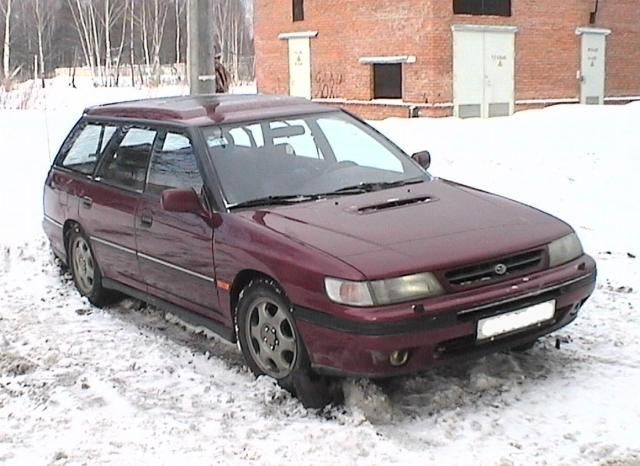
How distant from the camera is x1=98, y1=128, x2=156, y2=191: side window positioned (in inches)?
235

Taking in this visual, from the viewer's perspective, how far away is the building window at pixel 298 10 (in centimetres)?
2523

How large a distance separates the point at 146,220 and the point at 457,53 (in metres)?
17.3

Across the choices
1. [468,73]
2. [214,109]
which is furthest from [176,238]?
[468,73]

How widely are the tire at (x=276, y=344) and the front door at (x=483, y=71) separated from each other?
1789 centimetres

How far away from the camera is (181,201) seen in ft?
16.9

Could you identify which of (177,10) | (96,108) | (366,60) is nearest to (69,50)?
(177,10)

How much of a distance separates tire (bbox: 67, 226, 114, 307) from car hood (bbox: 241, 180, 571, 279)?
2.07m

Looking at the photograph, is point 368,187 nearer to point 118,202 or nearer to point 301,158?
point 301,158

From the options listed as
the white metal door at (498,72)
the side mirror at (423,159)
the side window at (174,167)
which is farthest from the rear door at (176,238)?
the white metal door at (498,72)

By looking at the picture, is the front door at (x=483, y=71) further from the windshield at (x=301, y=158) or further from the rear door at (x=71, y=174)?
the windshield at (x=301, y=158)

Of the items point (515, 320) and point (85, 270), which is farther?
point (85, 270)

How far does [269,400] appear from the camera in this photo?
4691 millimetres

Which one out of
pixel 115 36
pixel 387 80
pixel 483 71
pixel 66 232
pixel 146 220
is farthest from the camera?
pixel 115 36

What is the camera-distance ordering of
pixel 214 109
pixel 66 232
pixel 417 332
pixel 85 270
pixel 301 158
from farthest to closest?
pixel 66 232 < pixel 85 270 < pixel 214 109 < pixel 301 158 < pixel 417 332
